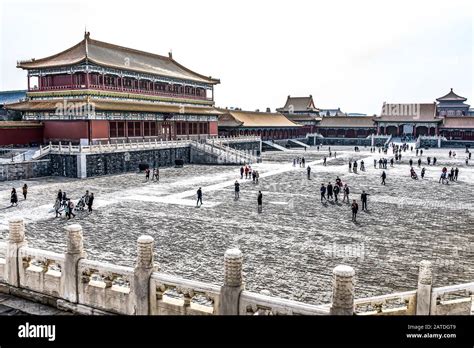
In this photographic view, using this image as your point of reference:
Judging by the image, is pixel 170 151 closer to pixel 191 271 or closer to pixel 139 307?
pixel 191 271

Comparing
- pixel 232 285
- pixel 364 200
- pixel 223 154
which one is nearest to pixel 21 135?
pixel 223 154

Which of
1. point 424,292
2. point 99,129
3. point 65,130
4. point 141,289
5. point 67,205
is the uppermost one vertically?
point 99,129

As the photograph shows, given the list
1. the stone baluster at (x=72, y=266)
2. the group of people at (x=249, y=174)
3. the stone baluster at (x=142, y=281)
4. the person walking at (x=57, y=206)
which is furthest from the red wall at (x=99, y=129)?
the stone baluster at (x=142, y=281)

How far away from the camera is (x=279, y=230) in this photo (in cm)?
2023

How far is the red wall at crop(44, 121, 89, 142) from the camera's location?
43.4 metres

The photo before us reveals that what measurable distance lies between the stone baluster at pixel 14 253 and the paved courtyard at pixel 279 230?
17.6ft

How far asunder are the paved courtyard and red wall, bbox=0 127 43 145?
1041 centimetres

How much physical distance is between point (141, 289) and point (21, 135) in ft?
131

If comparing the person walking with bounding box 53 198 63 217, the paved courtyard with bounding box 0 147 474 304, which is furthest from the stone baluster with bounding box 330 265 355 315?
the person walking with bounding box 53 198 63 217

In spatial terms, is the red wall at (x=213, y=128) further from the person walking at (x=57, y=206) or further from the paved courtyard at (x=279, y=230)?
the person walking at (x=57, y=206)

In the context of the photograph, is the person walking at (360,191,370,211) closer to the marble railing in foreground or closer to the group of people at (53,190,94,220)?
the marble railing in foreground

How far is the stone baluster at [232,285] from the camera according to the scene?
26.2 feet

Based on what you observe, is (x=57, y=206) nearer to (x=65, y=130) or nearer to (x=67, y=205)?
(x=67, y=205)

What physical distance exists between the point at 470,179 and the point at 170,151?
29.9 m
